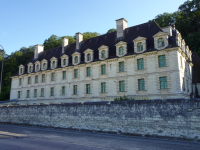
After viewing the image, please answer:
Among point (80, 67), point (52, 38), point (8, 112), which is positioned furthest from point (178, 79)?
point (52, 38)

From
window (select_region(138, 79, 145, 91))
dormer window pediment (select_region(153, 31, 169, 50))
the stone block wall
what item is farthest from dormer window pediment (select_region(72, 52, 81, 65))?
dormer window pediment (select_region(153, 31, 169, 50))

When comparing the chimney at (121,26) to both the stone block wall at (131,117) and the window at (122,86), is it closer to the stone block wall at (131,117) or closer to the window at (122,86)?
the window at (122,86)

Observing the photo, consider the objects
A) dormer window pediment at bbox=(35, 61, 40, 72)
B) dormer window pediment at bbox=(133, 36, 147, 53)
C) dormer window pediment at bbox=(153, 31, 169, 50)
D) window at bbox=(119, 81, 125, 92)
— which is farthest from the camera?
dormer window pediment at bbox=(35, 61, 40, 72)

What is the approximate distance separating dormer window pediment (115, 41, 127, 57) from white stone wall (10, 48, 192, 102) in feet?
2.47

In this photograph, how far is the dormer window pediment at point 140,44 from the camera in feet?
74.2

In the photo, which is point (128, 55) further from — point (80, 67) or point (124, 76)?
point (80, 67)

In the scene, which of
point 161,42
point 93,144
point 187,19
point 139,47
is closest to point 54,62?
point 139,47

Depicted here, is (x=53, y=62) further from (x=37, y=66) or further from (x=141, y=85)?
(x=141, y=85)

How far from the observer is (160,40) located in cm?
2170

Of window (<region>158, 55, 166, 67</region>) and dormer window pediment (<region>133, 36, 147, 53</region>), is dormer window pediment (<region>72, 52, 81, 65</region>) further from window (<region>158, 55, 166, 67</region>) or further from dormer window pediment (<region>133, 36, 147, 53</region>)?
window (<region>158, 55, 166, 67</region>)

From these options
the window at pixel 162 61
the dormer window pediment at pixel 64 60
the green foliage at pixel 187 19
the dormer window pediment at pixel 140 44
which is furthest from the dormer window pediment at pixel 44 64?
the green foliage at pixel 187 19

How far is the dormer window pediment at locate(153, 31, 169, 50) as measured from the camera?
21.2m

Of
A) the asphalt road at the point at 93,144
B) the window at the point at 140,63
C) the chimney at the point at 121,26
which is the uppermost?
the chimney at the point at 121,26

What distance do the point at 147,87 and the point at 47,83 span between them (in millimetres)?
Result: 18575
